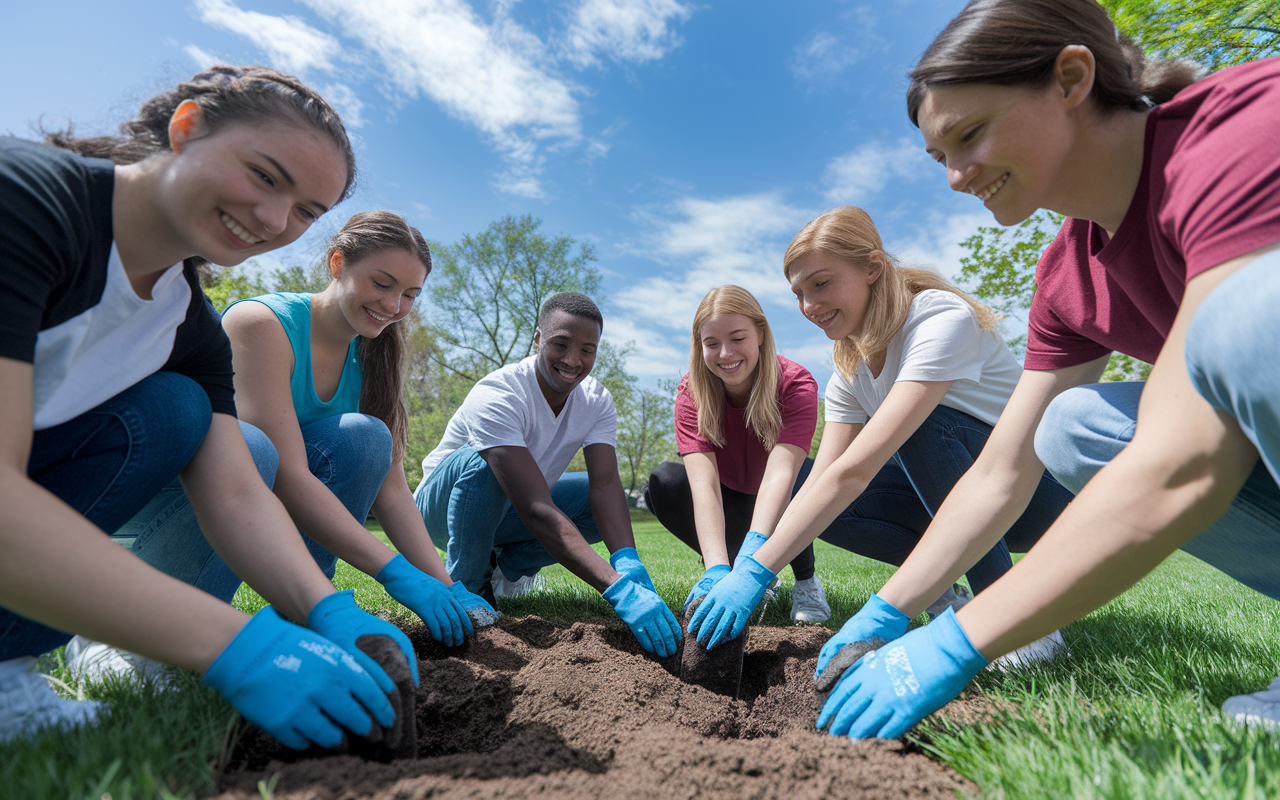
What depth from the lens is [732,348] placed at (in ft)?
11.0

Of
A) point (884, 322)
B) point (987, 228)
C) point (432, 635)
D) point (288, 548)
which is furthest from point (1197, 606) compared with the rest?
point (987, 228)

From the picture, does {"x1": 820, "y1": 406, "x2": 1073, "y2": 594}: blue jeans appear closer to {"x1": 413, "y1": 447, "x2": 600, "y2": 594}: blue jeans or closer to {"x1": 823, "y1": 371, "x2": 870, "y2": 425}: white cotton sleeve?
{"x1": 823, "y1": 371, "x2": 870, "y2": 425}: white cotton sleeve

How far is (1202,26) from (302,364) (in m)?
10.1

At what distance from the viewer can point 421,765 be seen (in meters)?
1.24

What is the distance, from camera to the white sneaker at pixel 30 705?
1.31 metres

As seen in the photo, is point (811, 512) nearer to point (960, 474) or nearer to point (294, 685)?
point (960, 474)

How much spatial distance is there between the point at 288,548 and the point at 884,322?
2.36 m

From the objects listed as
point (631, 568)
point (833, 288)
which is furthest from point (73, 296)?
point (833, 288)

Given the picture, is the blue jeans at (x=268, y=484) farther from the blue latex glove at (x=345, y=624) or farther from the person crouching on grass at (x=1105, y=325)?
the person crouching on grass at (x=1105, y=325)

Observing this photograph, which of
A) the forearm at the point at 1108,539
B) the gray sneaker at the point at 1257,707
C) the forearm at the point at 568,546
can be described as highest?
the forearm at the point at 1108,539

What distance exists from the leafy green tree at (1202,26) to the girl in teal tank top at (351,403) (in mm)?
8943

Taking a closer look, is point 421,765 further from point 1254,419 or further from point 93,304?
point 1254,419

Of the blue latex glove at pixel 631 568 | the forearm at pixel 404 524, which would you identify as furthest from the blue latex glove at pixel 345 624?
the blue latex glove at pixel 631 568

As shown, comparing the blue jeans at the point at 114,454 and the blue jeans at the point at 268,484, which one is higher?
the blue jeans at the point at 114,454
